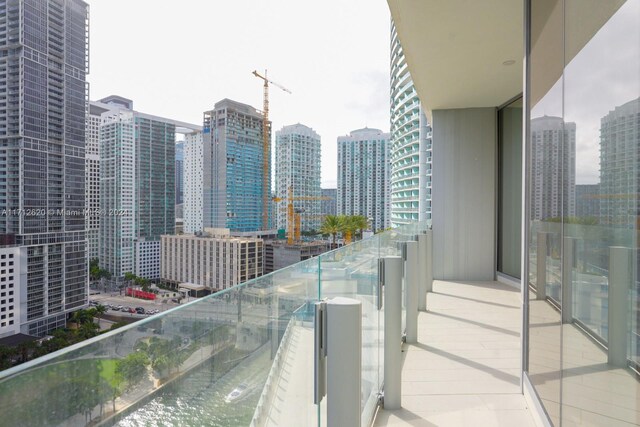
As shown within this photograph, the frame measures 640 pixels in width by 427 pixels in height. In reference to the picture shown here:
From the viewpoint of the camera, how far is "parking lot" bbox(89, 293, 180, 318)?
3741 centimetres

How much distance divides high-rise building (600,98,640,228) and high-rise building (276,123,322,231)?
68.4 m

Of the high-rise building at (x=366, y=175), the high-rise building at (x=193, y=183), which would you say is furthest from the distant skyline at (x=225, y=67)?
the high-rise building at (x=193, y=183)

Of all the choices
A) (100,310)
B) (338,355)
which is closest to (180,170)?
(100,310)

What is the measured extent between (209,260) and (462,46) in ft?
150

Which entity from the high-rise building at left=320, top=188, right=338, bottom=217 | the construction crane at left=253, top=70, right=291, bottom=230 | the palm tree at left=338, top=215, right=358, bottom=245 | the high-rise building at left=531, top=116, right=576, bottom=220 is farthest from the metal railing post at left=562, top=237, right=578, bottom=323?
the high-rise building at left=320, top=188, right=338, bottom=217

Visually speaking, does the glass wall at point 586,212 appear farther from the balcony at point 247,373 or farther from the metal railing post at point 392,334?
the metal railing post at point 392,334

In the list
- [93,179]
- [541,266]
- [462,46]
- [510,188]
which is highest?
[93,179]

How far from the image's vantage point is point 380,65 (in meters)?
63.6

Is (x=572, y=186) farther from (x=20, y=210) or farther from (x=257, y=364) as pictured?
(x=20, y=210)

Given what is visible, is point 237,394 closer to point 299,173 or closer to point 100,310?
point 100,310

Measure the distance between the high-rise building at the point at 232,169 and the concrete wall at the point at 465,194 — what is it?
181 feet

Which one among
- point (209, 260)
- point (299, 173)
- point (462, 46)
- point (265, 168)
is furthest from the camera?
point (299, 173)

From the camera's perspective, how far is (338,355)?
1472mm

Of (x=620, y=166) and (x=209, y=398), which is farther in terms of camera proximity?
(x=620, y=166)
